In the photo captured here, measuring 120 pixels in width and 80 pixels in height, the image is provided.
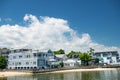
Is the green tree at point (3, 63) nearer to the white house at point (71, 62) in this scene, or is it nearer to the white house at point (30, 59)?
the white house at point (30, 59)

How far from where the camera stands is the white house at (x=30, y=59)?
10088 centimetres

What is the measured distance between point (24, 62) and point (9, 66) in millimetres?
9508

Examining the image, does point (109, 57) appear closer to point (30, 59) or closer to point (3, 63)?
point (30, 59)

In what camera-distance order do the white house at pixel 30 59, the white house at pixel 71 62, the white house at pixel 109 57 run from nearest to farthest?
the white house at pixel 30 59
the white house at pixel 71 62
the white house at pixel 109 57

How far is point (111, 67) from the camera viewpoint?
344ft

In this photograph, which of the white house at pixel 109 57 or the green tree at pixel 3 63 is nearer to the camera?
the green tree at pixel 3 63

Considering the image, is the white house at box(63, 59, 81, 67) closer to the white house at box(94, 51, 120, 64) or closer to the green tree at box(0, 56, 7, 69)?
the white house at box(94, 51, 120, 64)

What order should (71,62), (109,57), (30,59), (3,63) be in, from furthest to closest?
1. (109,57)
2. (71,62)
3. (30,59)
4. (3,63)

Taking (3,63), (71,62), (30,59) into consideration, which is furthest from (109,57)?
(3,63)

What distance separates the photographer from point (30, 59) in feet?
335

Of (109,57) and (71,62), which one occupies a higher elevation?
(109,57)

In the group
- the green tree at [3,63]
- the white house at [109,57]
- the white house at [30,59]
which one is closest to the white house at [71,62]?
the white house at [30,59]

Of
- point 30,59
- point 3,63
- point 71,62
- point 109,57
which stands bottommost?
point 71,62

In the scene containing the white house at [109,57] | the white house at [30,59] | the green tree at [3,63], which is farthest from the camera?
the white house at [109,57]
